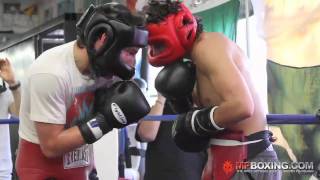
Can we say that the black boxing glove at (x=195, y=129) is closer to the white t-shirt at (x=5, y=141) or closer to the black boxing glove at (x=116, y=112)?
the black boxing glove at (x=116, y=112)

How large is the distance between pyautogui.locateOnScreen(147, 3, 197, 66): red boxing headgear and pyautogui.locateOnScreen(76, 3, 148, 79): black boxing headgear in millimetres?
100

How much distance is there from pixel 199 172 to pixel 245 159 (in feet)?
3.10

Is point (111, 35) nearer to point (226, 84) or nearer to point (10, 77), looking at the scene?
point (226, 84)

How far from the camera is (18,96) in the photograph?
2682 mm

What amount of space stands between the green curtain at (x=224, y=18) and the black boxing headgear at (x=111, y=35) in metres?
1.77

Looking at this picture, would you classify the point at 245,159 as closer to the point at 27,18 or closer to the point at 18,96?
the point at 18,96

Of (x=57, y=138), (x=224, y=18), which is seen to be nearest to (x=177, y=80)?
(x=57, y=138)

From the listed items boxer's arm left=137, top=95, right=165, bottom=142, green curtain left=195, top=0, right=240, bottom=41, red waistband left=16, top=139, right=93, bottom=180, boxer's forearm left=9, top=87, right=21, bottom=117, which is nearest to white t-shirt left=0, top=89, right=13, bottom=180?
boxer's forearm left=9, top=87, right=21, bottom=117

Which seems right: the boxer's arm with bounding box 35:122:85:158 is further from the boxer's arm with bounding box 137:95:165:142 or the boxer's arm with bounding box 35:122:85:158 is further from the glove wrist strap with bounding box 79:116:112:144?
the boxer's arm with bounding box 137:95:165:142

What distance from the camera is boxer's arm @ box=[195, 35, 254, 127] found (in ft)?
4.79

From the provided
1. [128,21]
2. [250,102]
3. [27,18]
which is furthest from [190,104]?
[27,18]

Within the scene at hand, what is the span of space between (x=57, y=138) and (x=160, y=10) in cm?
52

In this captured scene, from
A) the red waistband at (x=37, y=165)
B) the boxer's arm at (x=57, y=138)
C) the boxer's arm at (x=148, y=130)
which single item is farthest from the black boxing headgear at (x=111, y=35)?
the boxer's arm at (x=148, y=130)

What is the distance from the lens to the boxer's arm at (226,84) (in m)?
1.46
